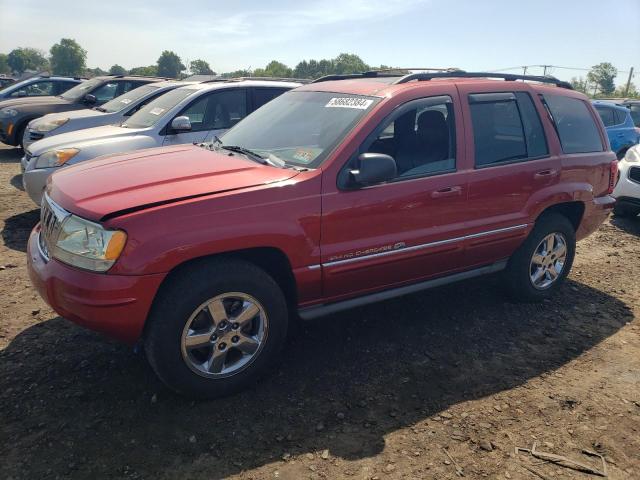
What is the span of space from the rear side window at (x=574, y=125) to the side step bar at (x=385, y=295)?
1.23 meters

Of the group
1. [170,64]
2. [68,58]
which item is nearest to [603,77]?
[170,64]

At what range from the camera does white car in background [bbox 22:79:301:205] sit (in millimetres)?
5598

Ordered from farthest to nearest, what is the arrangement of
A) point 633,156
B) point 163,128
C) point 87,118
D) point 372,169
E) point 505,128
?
point 87,118 < point 633,156 < point 163,128 < point 505,128 < point 372,169

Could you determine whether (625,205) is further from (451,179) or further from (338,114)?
(338,114)

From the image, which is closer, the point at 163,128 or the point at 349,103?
the point at 349,103

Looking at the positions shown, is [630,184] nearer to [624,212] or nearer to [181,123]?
[624,212]

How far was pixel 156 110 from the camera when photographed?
6.55m

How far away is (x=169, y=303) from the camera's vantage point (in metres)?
2.67

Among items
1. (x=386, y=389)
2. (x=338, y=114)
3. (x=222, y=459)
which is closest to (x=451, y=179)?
(x=338, y=114)

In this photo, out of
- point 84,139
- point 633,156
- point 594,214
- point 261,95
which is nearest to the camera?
point 594,214

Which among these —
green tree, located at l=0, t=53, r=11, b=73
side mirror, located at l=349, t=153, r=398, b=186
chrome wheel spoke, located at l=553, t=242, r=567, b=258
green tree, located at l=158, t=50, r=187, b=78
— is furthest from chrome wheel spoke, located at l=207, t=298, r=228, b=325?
green tree, located at l=0, t=53, r=11, b=73

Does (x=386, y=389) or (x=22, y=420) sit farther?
(x=386, y=389)

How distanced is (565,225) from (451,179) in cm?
150

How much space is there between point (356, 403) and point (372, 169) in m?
1.40
